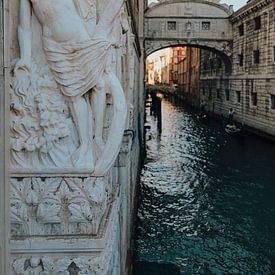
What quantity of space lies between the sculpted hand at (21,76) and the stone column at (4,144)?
22 centimetres

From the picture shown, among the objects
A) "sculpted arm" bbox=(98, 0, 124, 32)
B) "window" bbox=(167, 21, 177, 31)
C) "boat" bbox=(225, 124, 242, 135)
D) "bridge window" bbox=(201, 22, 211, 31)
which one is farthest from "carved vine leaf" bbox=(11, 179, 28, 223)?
Result: "bridge window" bbox=(201, 22, 211, 31)

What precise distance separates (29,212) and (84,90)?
22.3 inches

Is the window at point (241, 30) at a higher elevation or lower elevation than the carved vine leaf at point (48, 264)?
higher

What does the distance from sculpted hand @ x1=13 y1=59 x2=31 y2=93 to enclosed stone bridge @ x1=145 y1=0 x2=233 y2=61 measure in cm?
1860

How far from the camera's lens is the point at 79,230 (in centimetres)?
187

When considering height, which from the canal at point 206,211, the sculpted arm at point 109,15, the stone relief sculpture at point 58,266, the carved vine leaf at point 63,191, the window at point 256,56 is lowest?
the canal at point 206,211

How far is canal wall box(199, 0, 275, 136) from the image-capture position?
635 inches

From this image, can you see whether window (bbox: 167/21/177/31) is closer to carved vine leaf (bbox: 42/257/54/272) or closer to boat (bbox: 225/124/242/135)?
boat (bbox: 225/124/242/135)

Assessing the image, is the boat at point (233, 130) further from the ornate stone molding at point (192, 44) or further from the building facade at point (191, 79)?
the building facade at point (191, 79)

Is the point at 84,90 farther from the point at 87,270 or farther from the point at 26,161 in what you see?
the point at 87,270

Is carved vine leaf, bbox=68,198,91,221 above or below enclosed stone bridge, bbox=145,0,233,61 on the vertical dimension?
below

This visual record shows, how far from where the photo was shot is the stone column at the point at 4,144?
142cm

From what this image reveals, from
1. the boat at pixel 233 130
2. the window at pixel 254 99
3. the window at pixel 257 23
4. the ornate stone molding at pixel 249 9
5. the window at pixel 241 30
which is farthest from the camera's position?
the window at pixel 241 30

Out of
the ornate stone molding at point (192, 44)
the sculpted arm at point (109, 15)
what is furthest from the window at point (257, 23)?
Answer: the sculpted arm at point (109, 15)
